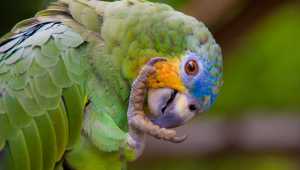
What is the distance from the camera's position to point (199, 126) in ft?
16.0

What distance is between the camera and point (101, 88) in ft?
8.77

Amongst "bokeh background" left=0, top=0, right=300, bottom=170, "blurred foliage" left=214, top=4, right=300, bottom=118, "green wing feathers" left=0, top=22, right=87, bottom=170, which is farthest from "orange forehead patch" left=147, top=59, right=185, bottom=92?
"blurred foliage" left=214, top=4, right=300, bottom=118

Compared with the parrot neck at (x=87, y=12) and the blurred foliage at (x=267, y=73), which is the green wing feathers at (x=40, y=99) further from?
the blurred foliage at (x=267, y=73)

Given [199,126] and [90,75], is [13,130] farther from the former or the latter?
[199,126]

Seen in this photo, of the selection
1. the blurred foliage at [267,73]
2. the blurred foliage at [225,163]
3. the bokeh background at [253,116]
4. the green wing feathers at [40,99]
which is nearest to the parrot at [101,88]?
the green wing feathers at [40,99]

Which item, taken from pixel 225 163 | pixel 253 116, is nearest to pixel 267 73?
pixel 253 116

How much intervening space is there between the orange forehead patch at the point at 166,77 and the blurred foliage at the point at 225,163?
232cm

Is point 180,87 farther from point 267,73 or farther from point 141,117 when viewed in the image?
point 267,73

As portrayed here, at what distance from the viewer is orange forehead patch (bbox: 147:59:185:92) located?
8.59ft

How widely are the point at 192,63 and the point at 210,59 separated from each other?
73 mm

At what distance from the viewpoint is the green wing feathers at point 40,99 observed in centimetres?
256

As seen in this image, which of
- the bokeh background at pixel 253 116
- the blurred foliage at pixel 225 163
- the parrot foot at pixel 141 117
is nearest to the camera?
the parrot foot at pixel 141 117

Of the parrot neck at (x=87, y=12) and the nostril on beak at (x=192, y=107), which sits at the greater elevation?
the parrot neck at (x=87, y=12)

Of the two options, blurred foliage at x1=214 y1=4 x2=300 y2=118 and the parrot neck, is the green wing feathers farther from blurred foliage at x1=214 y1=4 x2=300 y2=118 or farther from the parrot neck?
blurred foliage at x1=214 y1=4 x2=300 y2=118
